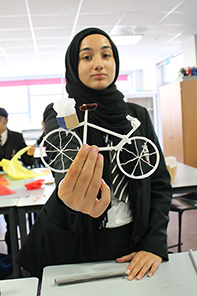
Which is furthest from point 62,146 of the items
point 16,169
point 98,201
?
point 16,169

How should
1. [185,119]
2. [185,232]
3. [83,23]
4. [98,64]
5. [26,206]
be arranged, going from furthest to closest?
1. [185,119]
2. [83,23]
3. [185,232]
4. [26,206]
5. [98,64]

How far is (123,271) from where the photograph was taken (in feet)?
3.15

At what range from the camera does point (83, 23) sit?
17.1ft

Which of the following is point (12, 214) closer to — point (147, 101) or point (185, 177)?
point (185, 177)

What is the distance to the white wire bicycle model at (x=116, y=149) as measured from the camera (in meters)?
0.95

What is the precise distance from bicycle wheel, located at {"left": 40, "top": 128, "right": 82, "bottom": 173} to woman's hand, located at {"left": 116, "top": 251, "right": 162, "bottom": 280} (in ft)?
1.34

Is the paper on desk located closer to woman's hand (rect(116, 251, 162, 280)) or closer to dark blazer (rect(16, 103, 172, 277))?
dark blazer (rect(16, 103, 172, 277))

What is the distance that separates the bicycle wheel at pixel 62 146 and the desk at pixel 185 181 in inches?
61.7

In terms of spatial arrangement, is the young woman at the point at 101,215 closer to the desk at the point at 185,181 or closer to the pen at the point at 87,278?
the pen at the point at 87,278

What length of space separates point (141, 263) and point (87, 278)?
192 mm

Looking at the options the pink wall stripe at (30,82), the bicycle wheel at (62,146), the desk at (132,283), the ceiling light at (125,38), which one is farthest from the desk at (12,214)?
the pink wall stripe at (30,82)

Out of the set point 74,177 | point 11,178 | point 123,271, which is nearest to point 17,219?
point 11,178

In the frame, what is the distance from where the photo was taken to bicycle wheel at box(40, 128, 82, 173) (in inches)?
37.0

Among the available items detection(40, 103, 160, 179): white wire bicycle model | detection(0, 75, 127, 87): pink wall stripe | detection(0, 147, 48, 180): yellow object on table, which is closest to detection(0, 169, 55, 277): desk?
detection(0, 147, 48, 180): yellow object on table
